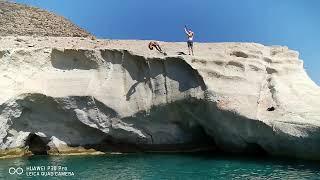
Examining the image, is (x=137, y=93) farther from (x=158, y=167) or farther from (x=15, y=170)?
(x=15, y=170)

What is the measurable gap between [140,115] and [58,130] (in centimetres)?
418

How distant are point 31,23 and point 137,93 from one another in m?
12.1

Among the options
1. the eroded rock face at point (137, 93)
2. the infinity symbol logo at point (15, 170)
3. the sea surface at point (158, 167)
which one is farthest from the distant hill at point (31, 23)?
the infinity symbol logo at point (15, 170)

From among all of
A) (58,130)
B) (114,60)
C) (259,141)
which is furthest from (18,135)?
(259,141)

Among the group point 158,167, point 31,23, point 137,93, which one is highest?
point 31,23

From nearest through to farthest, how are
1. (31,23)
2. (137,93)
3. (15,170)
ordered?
(15,170)
(137,93)
(31,23)

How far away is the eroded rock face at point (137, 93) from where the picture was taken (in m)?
22.7

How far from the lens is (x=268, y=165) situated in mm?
19484

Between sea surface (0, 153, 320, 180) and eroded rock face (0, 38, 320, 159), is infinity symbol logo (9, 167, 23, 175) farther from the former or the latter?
eroded rock face (0, 38, 320, 159)

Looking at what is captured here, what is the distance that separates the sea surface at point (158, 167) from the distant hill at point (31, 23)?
1051 centimetres

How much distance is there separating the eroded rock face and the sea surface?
158cm

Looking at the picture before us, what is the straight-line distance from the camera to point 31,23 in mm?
32562

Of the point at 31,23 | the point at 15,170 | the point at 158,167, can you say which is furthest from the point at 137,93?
the point at 31,23

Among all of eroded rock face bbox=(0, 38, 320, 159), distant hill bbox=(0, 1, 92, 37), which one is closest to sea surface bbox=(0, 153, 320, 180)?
eroded rock face bbox=(0, 38, 320, 159)
